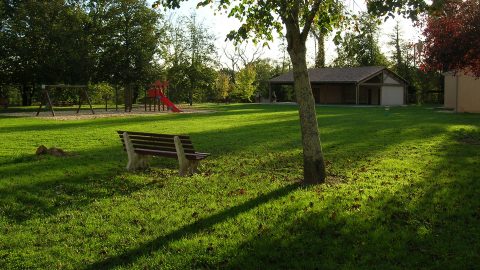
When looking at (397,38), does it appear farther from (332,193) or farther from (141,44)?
(332,193)

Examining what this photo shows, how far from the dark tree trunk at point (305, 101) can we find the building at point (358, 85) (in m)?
39.3

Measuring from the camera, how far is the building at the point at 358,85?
47.1 meters

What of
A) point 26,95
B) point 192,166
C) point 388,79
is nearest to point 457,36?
point 192,166

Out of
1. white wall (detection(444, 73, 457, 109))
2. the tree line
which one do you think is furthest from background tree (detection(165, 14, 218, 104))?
white wall (detection(444, 73, 457, 109))

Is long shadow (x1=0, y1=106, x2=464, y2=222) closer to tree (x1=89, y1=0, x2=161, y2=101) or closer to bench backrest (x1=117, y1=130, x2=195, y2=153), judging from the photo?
bench backrest (x1=117, y1=130, x2=195, y2=153)

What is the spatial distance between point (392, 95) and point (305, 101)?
4430 centimetres

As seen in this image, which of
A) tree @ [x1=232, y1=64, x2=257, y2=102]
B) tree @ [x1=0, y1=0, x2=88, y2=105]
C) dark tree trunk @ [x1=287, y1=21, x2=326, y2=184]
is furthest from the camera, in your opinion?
tree @ [x1=232, y1=64, x2=257, y2=102]

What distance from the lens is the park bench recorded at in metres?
8.32

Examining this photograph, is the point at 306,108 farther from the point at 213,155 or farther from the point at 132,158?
the point at 213,155

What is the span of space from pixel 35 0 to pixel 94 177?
117ft

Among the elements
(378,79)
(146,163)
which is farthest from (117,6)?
(146,163)

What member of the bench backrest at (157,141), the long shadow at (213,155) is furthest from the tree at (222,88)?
the bench backrest at (157,141)

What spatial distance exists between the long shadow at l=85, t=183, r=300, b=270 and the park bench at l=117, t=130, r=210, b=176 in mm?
1999

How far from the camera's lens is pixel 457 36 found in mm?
13438
